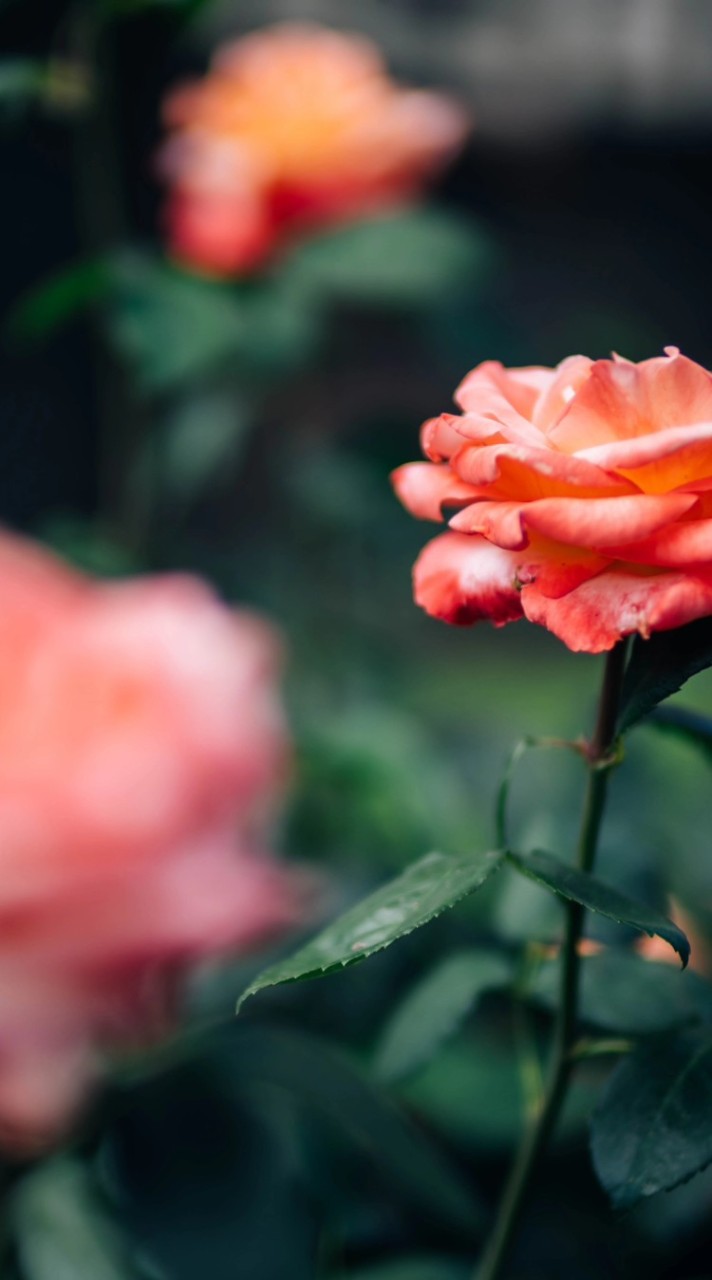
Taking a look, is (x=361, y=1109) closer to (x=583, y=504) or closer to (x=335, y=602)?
(x=583, y=504)

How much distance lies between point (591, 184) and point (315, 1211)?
1.95m

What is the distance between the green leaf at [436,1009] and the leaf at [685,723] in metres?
0.08

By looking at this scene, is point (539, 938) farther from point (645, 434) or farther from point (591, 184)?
point (591, 184)

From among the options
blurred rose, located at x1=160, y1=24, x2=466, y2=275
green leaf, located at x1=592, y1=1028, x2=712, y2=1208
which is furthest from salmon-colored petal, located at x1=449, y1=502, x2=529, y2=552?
blurred rose, located at x1=160, y1=24, x2=466, y2=275

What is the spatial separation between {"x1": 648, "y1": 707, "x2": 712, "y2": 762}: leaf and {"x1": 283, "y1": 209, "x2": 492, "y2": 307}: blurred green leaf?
519 millimetres

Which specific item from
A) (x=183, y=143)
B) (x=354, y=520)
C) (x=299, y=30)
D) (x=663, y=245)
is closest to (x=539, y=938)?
(x=354, y=520)

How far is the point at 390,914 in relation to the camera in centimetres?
26

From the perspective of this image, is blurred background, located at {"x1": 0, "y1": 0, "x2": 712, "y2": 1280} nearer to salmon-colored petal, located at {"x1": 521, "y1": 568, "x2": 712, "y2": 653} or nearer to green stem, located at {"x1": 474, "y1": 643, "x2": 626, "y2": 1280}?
green stem, located at {"x1": 474, "y1": 643, "x2": 626, "y2": 1280}

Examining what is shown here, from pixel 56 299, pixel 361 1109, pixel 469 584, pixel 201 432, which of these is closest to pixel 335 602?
pixel 201 432

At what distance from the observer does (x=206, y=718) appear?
448 mm

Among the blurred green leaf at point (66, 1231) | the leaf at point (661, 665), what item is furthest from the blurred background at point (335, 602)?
the leaf at point (661, 665)

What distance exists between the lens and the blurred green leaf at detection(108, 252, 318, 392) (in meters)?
0.72

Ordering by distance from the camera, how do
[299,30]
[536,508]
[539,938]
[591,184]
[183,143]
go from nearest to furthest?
[536,508]
[539,938]
[183,143]
[299,30]
[591,184]

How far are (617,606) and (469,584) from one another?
3 cm
